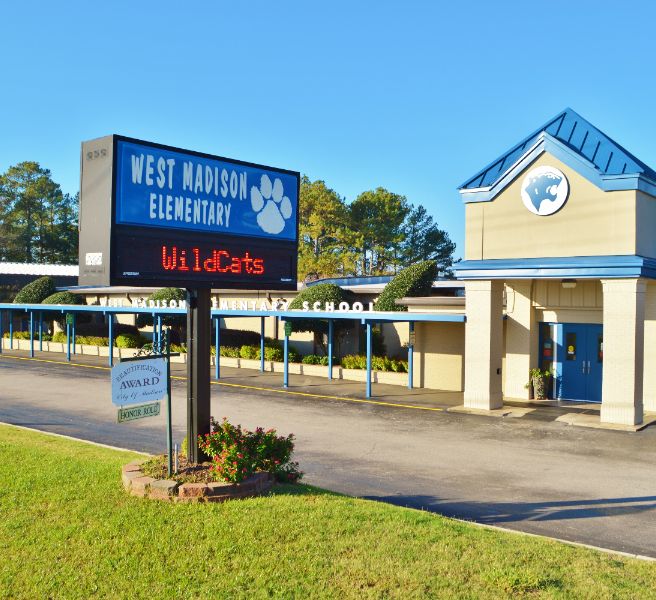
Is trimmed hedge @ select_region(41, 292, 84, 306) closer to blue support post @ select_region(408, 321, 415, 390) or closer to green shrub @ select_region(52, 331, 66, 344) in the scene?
green shrub @ select_region(52, 331, 66, 344)

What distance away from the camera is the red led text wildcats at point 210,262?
10.5 meters

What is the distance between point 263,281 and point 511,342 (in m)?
14.4

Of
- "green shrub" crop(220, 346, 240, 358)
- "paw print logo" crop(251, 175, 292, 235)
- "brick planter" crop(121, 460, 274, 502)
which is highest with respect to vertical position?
"paw print logo" crop(251, 175, 292, 235)

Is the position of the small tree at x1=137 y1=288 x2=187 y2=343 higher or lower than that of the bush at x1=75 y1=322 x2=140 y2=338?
higher

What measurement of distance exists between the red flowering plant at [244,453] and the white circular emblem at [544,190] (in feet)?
42.0

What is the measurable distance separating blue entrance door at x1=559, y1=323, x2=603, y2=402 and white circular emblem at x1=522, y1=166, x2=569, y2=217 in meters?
4.77

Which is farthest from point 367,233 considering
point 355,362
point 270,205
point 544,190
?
point 270,205

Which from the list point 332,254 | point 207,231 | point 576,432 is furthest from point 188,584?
point 332,254

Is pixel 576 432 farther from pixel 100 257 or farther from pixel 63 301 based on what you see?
pixel 63 301

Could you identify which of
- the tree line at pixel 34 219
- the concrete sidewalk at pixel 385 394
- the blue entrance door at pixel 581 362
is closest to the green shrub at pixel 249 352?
the concrete sidewalk at pixel 385 394

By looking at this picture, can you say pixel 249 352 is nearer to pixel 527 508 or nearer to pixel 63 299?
pixel 63 299

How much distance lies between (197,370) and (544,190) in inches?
531

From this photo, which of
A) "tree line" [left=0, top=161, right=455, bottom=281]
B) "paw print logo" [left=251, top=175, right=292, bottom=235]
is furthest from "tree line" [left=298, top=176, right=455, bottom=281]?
"paw print logo" [left=251, top=175, right=292, bottom=235]

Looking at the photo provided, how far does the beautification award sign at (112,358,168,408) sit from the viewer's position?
33.2ft
